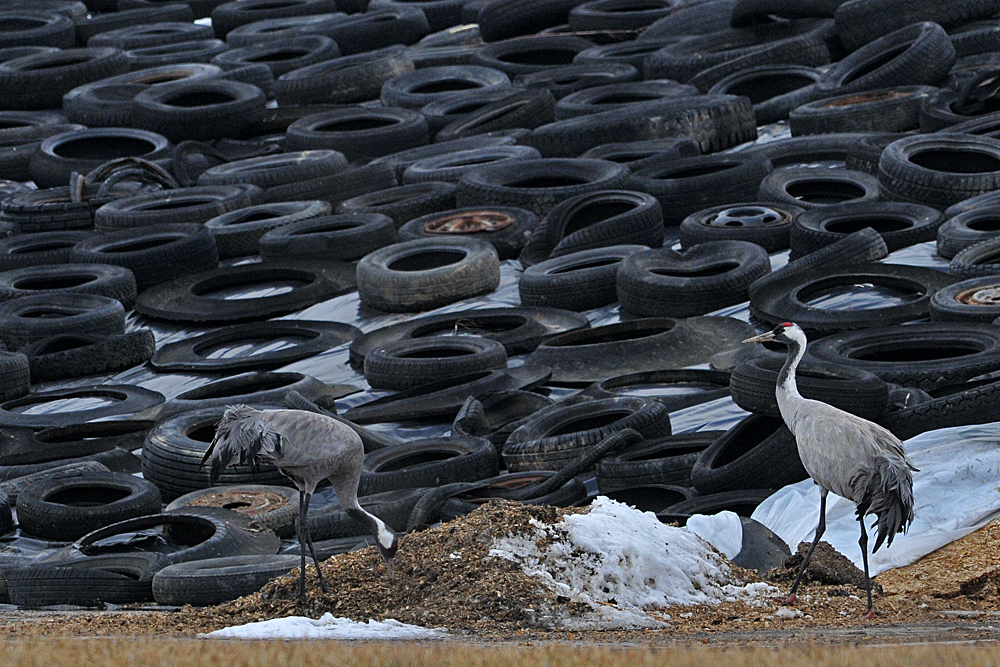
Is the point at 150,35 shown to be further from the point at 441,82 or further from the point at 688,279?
the point at 688,279

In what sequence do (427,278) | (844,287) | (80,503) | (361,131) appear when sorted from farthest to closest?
(361,131) → (427,278) → (844,287) → (80,503)

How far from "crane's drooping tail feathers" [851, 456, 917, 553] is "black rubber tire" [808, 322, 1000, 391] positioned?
4.09 metres

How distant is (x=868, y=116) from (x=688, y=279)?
19.9 ft

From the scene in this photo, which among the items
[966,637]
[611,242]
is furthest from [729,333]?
[966,637]

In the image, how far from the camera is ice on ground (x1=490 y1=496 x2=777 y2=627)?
20.7 ft

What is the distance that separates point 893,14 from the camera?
21.3 metres

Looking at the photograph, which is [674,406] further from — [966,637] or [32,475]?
[966,637]

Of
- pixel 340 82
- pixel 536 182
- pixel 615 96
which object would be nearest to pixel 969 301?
pixel 536 182

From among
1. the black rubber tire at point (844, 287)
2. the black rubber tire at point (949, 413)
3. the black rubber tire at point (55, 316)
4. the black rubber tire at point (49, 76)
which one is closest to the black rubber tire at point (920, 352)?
the black rubber tire at point (844, 287)

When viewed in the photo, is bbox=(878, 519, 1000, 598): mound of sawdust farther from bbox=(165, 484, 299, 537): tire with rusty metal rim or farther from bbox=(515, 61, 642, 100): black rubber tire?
bbox=(515, 61, 642, 100): black rubber tire

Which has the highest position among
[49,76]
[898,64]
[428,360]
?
[898,64]

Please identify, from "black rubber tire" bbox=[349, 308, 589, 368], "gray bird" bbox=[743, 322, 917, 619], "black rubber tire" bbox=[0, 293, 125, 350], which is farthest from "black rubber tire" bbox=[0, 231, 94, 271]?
"gray bird" bbox=[743, 322, 917, 619]

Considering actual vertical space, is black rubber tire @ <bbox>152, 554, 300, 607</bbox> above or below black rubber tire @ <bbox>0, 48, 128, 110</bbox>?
above

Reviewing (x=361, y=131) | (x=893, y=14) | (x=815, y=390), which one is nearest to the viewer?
(x=815, y=390)
